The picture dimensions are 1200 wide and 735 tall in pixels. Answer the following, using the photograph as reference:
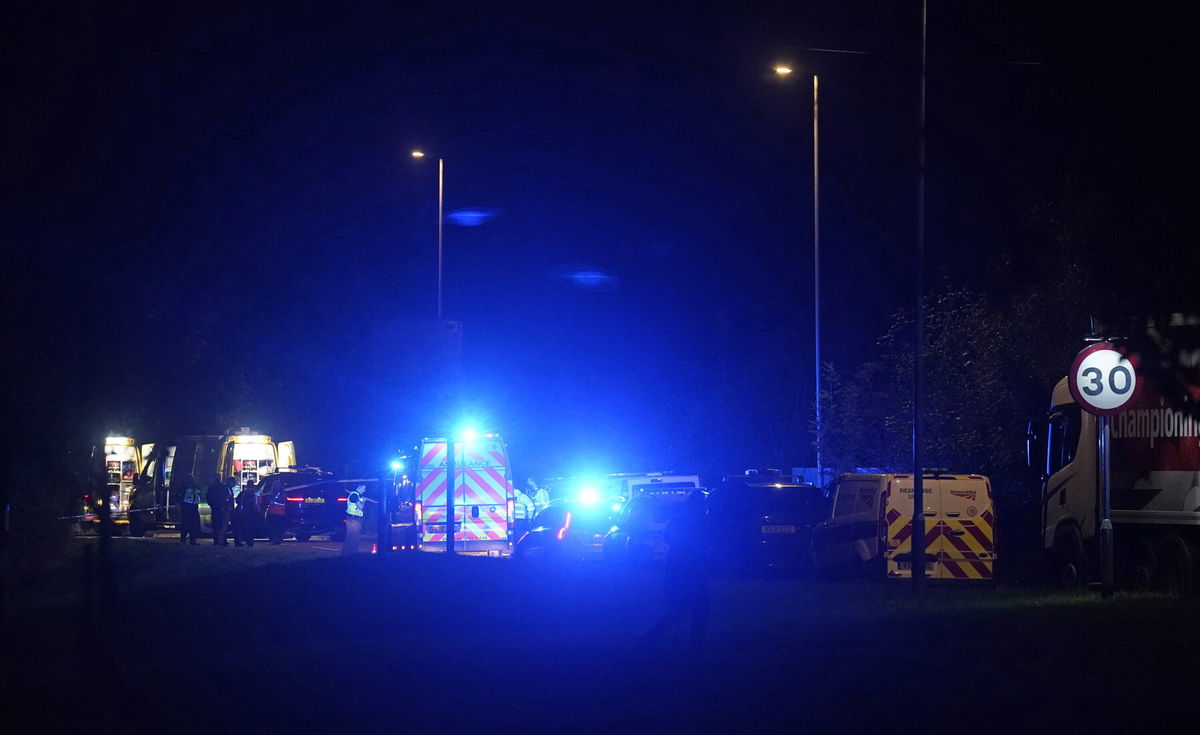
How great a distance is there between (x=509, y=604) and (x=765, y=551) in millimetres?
7999

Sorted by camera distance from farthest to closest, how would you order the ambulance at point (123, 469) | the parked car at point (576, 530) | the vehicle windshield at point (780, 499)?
the ambulance at point (123, 469) → the parked car at point (576, 530) → the vehicle windshield at point (780, 499)

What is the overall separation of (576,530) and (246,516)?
11.2 m

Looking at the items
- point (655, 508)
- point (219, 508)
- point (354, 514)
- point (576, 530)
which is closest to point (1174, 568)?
point (655, 508)

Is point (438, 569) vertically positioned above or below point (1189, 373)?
below

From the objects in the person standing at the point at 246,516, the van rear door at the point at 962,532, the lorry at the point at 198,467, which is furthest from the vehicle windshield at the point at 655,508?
the lorry at the point at 198,467

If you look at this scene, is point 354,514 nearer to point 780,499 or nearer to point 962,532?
point 780,499

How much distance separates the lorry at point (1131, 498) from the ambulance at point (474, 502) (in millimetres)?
11953

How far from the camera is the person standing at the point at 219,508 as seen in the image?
35.5 meters

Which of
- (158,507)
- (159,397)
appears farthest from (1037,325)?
(158,507)

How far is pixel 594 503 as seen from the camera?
96.7 feet

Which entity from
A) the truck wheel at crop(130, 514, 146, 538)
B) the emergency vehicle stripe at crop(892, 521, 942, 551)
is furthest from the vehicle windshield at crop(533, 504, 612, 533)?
the truck wheel at crop(130, 514, 146, 538)

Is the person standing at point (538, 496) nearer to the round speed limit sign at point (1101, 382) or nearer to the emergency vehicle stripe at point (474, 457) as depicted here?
the emergency vehicle stripe at point (474, 457)

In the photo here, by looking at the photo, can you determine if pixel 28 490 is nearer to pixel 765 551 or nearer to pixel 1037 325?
pixel 765 551

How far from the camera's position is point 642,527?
26641mm
